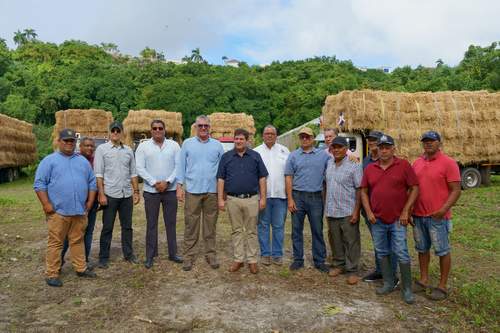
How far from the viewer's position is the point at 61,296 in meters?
4.86

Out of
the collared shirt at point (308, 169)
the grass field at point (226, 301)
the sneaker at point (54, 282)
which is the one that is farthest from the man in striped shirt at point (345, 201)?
the sneaker at point (54, 282)

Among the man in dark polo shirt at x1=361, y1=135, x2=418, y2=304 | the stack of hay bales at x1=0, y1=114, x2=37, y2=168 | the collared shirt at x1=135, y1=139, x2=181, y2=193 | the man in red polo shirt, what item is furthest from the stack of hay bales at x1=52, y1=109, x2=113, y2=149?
the man in red polo shirt

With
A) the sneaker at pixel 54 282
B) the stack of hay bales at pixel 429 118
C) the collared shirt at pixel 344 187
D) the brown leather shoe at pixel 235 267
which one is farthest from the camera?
the stack of hay bales at pixel 429 118

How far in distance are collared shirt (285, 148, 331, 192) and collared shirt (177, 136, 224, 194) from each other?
0.99 m

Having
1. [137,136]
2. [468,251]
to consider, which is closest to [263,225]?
[468,251]

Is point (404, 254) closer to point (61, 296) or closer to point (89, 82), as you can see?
point (61, 296)

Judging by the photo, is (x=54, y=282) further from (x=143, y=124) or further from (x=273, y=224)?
(x=143, y=124)

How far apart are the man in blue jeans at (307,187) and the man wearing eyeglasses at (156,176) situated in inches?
62.3

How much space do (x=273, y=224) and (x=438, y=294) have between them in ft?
7.13

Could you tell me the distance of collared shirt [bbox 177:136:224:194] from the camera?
18.6 feet

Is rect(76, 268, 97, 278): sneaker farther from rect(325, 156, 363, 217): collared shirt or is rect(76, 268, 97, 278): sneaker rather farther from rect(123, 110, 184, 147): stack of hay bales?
rect(123, 110, 184, 147): stack of hay bales

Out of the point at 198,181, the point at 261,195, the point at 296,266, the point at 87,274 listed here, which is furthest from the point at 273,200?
the point at 87,274

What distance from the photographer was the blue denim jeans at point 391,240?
187 inches

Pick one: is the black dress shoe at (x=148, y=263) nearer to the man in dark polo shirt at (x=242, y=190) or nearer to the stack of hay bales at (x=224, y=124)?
the man in dark polo shirt at (x=242, y=190)
